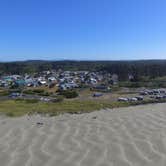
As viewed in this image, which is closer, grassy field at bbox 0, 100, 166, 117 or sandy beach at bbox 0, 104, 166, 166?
sandy beach at bbox 0, 104, 166, 166

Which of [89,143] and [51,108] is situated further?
[51,108]

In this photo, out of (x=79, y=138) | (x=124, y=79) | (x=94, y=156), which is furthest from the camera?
(x=124, y=79)

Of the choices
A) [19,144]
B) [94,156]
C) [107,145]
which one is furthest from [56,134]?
[94,156]

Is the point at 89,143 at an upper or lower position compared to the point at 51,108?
upper

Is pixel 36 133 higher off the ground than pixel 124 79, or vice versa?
pixel 36 133

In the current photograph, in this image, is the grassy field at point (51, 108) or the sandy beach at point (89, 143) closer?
the sandy beach at point (89, 143)

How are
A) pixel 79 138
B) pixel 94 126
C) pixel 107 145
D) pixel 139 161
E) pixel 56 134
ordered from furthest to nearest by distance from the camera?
pixel 94 126
pixel 56 134
pixel 79 138
pixel 107 145
pixel 139 161

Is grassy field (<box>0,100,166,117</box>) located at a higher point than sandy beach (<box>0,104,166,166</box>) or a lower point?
lower

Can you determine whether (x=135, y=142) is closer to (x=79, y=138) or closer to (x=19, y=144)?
(x=79, y=138)
